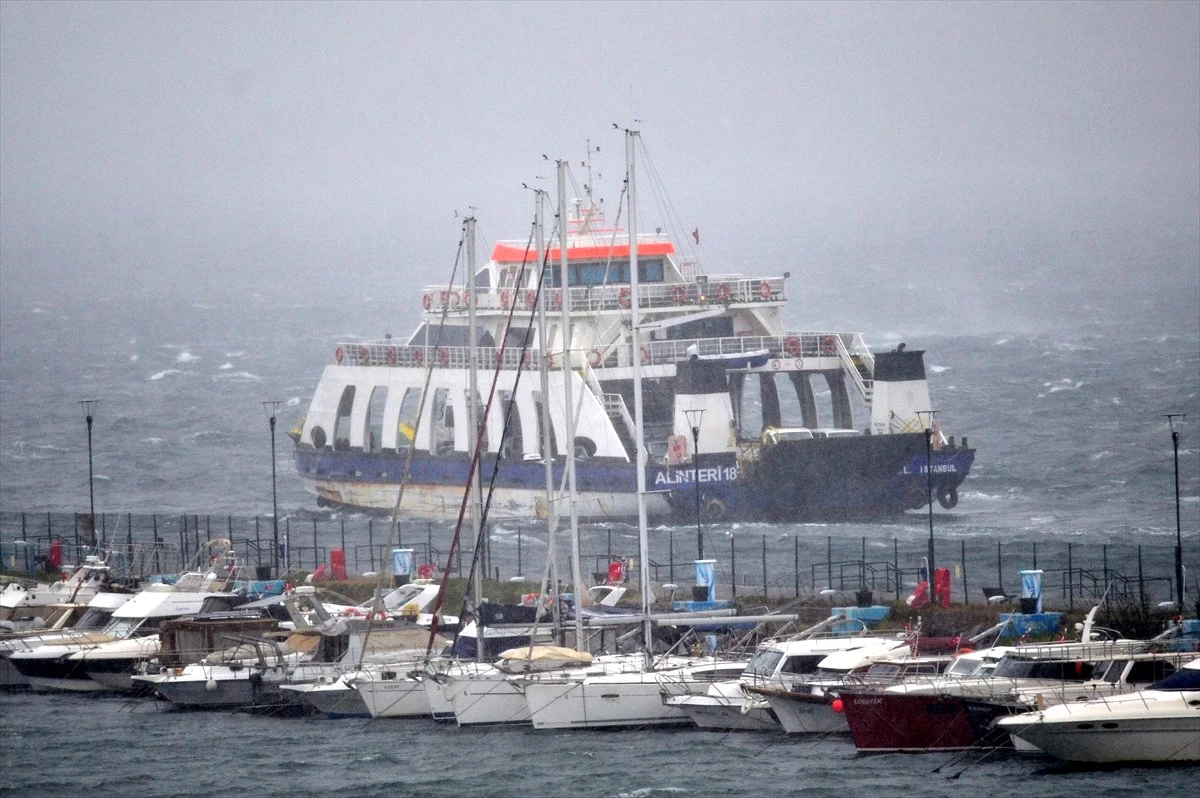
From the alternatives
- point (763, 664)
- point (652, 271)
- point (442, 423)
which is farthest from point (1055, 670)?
point (442, 423)

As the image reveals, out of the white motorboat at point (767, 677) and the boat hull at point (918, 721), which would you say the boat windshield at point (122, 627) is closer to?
the white motorboat at point (767, 677)

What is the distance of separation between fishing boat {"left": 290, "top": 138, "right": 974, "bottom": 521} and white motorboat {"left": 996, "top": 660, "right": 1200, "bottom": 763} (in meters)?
25.6

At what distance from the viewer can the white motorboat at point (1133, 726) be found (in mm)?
28594

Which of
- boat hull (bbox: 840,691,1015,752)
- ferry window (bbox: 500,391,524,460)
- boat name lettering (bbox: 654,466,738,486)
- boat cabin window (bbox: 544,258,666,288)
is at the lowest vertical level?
boat hull (bbox: 840,691,1015,752)

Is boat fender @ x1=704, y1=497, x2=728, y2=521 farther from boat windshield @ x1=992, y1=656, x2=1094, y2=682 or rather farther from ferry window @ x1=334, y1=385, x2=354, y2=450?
boat windshield @ x1=992, y1=656, x2=1094, y2=682

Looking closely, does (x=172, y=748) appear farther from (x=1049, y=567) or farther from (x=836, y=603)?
(x=1049, y=567)

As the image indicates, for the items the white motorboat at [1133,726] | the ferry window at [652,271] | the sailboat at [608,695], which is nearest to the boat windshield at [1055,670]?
the white motorboat at [1133,726]

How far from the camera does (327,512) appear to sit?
68.2m

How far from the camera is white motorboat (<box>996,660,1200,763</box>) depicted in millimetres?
28594

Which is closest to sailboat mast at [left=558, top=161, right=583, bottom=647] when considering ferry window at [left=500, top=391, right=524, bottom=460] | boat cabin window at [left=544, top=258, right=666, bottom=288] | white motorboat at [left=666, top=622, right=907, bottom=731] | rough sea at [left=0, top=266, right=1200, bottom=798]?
rough sea at [left=0, top=266, right=1200, bottom=798]

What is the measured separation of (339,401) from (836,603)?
31398 mm

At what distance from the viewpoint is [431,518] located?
6384cm

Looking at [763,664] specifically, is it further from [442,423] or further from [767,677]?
[442,423]

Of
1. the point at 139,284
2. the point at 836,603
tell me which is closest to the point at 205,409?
the point at 836,603
